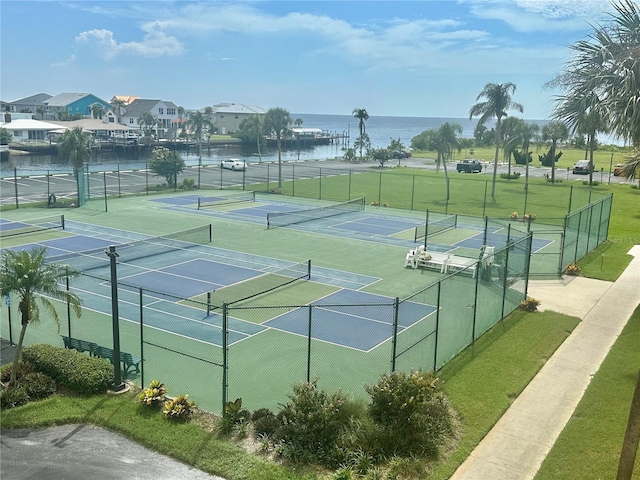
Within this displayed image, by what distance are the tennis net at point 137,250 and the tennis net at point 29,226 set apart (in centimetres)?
591

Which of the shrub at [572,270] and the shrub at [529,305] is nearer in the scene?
the shrub at [529,305]

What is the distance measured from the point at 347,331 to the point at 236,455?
8.14 meters

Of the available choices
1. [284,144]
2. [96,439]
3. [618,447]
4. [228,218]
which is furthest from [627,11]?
[284,144]

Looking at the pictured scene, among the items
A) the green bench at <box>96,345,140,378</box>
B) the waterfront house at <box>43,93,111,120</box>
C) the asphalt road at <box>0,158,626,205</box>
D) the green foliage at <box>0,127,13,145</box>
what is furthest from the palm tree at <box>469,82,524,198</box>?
the waterfront house at <box>43,93,111,120</box>

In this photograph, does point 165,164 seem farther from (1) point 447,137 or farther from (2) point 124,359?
(2) point 124,359

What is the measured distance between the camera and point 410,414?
495 inches

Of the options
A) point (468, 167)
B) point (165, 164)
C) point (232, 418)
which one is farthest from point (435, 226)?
point (468, 167)

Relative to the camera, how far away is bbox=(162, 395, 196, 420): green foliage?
13.3m

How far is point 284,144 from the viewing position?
561 ft

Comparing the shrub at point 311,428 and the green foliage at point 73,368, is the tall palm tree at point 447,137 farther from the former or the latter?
the shrub at point 311,428

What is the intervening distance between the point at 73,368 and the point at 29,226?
24.2 metres

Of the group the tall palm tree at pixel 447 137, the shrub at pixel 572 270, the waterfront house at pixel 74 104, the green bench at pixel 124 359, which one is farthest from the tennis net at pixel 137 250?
the waterfront house at pixel 74 104

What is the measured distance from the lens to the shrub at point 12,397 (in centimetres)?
1384

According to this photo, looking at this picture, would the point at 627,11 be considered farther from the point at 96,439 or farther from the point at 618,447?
the point at 96,439
